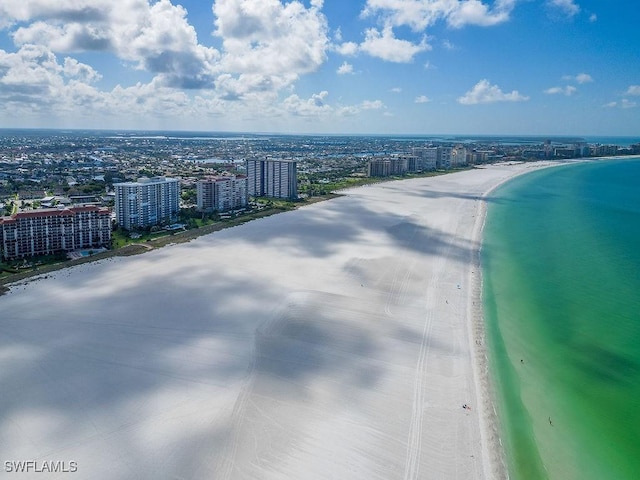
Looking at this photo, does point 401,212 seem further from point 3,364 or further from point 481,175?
point 481,175

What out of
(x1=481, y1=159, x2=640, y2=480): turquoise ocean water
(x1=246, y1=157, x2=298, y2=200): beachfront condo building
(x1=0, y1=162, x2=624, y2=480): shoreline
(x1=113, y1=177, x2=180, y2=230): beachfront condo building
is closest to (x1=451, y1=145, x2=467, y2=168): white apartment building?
(x1=246, y1=157, x2=298, y2=200): beachfront condo building

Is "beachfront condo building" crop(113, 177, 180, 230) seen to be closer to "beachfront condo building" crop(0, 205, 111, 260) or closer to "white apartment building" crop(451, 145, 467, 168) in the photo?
"beachfront condo building" crop(0, 205, 111, 260)

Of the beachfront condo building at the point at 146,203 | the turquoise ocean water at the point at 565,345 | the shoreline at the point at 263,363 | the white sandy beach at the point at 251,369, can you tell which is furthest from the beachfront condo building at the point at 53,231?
the turquoise ocean water at the point at 565,345

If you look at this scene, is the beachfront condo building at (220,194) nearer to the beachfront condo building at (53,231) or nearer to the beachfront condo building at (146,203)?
the beachfront condo building at (146,203)

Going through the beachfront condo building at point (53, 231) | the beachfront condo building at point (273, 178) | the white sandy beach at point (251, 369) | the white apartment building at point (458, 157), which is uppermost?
the white apartment building at point (458, 157)

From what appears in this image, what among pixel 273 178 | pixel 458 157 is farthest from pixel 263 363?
pixel 458 157

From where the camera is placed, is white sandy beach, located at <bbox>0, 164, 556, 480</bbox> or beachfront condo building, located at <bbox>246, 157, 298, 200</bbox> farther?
beachfront condo building, located at <bbox>246, 157, 298, 200</bbox>

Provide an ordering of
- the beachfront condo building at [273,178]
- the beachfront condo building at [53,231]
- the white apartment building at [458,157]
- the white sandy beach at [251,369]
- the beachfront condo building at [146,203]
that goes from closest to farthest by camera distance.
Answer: the white sandy beach at [251,369]
the beachfront condo building at [53,231]
the beachfront condo building at [146,203]
the beachfront condo building at [273,178]
the white apartment building at [458,157]

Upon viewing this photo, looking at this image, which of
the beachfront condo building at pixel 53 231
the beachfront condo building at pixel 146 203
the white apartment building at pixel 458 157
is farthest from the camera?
the white apartment building at pixel 458 157
